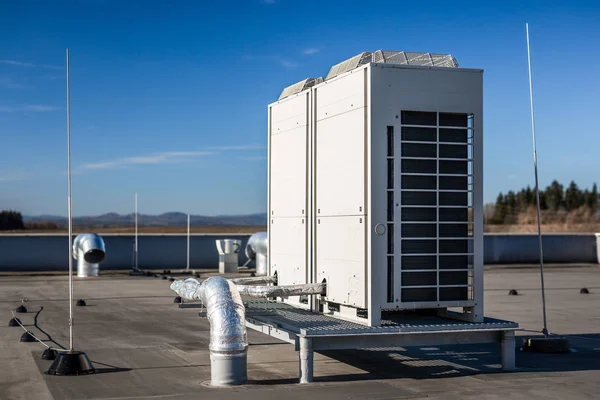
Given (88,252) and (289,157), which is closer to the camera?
(289,157)

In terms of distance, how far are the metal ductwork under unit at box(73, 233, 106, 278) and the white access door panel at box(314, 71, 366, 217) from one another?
19.1 meters

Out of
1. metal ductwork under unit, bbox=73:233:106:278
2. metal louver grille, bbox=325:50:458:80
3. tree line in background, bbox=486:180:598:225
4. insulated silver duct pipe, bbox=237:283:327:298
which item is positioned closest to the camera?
metal louver grille, bbox=325:50:458:80

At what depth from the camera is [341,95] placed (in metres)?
11.2

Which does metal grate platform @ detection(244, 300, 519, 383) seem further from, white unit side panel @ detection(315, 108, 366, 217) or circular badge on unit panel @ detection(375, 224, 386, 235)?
white unit side panel @ detection(315, 108, 366, 217)

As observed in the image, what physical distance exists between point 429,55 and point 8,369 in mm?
7051

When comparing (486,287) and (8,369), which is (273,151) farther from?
(486,287)

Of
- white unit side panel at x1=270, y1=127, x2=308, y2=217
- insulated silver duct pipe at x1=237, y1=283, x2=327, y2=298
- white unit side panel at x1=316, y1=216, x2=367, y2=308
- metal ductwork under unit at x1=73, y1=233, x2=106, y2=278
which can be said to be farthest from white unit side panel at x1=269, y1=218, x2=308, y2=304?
metal ductwork under unit at x1=73, y1=233, x2=106, y2=278

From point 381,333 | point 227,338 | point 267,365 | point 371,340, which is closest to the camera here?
point 227,338

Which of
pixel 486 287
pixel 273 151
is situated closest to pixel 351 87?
pixel 273 151

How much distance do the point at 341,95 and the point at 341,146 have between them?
2.22 feet

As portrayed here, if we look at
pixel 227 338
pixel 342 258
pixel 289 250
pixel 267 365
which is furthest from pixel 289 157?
pixel 227 338

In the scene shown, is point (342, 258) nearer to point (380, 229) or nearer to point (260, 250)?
point (380, 229)

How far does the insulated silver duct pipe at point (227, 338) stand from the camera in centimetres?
995

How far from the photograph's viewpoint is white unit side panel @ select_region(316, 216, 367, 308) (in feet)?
34.8
